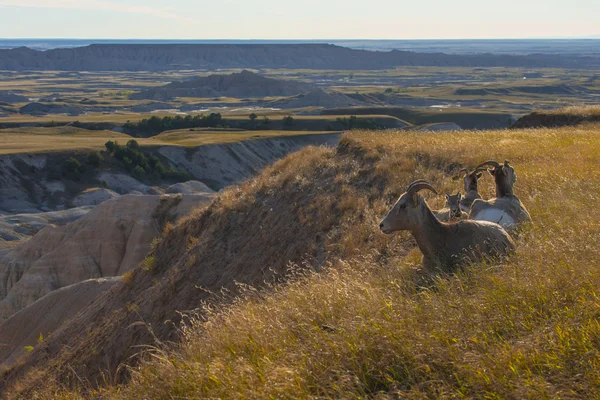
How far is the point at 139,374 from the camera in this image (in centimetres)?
758

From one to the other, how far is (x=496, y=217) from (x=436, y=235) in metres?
1.66

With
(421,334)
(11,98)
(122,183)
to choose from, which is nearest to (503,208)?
(421,334)

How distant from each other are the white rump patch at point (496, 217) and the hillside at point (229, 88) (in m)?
159

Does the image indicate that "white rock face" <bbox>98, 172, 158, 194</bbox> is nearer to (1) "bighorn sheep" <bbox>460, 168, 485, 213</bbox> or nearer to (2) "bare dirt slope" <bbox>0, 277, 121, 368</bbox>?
(2) "bare dirt slope" <bbox>0, 277, 121, 368</bbox>

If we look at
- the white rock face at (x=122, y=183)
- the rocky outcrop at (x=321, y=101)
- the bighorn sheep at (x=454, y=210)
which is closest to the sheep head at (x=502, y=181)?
the bighorn sheep at (x=454, y=210)

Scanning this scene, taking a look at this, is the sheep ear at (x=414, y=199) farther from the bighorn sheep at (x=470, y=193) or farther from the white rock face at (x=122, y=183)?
the white rock face at (x=122, y=183)

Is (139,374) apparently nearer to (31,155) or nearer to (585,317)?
(585,317)

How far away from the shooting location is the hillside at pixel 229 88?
168 m

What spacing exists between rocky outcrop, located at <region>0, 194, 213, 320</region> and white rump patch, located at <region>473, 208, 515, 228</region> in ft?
82.2

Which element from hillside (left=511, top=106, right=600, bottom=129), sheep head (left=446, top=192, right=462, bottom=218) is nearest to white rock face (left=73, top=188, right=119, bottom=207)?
hillside (left=511, top=106, right=600, bottom=129)

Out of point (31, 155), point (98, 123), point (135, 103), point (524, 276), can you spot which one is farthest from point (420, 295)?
point (135, 103)

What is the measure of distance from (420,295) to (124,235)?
101 ft

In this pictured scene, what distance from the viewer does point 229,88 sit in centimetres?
17362

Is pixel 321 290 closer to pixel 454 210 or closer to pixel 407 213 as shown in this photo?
pixel 407 213
